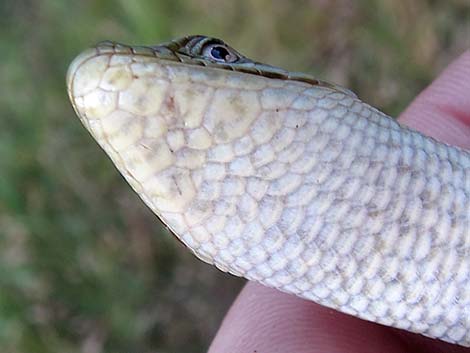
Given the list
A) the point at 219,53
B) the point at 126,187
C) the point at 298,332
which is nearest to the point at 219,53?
the point at 219,53

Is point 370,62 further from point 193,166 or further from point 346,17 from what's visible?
point 193,166

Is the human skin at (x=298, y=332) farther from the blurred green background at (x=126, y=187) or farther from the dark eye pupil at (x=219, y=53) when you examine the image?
the blurred green background at (x=126, y=187)

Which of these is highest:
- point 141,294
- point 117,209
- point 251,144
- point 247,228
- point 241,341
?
point 251,144

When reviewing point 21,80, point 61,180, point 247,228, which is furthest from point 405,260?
point 21,80

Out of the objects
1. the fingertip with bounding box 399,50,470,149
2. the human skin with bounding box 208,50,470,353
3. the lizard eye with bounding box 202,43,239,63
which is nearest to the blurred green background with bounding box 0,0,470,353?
the fingertip with bounding box 399,50,470,149

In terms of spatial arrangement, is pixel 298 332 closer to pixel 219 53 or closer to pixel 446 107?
pixel 219 53

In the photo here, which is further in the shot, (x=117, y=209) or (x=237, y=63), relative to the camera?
(x=117, y=209)

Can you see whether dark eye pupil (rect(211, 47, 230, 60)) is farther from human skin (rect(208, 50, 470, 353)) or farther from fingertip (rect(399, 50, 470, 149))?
fingertip (rect(399, 50, 470, 149))
